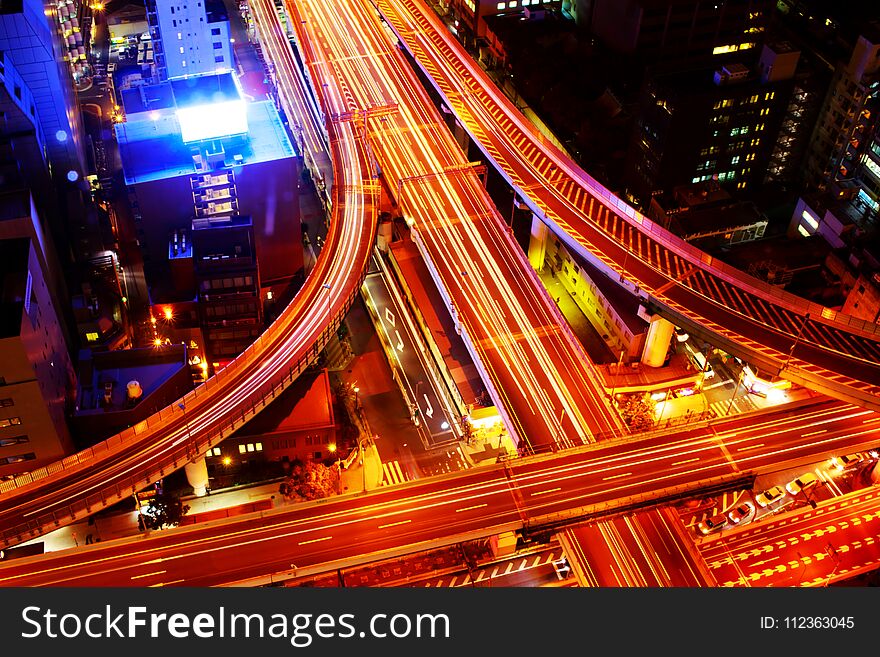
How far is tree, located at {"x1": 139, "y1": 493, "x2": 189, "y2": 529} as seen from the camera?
53250mm

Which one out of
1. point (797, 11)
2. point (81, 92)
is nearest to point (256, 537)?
point (81, 92)

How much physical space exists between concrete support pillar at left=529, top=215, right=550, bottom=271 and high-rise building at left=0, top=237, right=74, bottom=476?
35.5 m

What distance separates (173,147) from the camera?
67500 mm

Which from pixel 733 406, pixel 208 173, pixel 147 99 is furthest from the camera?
pixel 147 99

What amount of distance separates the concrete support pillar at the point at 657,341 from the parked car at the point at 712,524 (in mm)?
13101

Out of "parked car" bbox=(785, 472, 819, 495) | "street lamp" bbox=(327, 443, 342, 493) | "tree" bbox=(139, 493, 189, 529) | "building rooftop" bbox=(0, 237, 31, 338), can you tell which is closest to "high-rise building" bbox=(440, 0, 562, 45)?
"street lamp" bbox=(327, 443, 342, 493)

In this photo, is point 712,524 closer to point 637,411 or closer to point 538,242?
point 637,411

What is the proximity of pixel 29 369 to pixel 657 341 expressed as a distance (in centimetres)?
3942

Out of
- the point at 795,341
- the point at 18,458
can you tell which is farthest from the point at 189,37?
the point at 795,341

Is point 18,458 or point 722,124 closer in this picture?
point 18,458

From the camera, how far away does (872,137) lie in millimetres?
71938

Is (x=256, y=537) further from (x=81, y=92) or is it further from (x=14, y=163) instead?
(x=81, y=92)

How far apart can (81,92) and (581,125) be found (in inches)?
1821

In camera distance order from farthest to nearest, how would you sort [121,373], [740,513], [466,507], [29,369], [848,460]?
[121,373] < [848,460] < [740,513] < [466,507] < [29,369]
